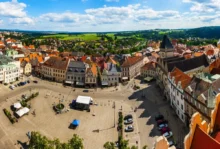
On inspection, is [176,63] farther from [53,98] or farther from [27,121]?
[27,121]

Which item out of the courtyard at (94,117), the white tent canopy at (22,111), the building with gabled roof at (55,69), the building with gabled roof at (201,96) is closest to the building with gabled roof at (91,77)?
the courtyard at (94,117)

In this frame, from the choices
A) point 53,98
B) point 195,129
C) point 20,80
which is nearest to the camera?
point 195,129

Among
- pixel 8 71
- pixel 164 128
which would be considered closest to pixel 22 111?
pixel 8 71

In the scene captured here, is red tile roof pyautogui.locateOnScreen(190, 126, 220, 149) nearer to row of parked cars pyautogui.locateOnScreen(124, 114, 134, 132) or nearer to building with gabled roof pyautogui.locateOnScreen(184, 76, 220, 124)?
building with gabled roof pyautogui.locateOnScreen(184, 76, 220, 124)

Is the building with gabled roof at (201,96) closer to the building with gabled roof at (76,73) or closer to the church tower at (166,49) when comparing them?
the building with gabled roof at (76,73)

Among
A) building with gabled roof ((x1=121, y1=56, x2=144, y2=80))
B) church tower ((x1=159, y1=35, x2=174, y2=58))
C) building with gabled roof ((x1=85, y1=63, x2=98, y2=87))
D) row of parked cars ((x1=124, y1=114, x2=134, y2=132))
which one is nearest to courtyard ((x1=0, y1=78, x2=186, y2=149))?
row of parked cars ((x1=124, y1=114, x2=134, y2=132))

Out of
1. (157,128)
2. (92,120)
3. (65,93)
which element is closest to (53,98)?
(65,93)
